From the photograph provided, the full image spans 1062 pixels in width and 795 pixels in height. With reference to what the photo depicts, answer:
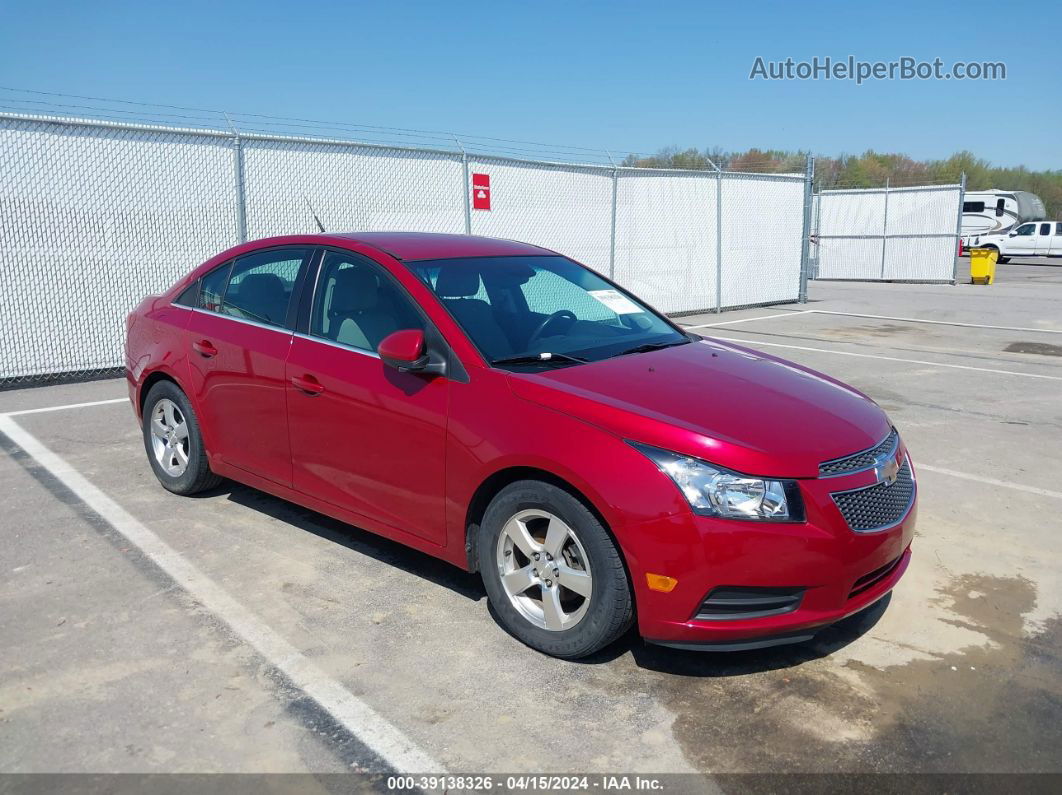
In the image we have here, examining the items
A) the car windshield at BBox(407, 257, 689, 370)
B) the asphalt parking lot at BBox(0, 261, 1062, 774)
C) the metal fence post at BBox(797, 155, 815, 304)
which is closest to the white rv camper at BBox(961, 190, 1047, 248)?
the metal fence post at BBox(797, 155, 815, 304)

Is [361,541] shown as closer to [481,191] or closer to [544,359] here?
[544,359]

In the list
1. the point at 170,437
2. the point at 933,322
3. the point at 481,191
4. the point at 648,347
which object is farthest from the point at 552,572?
the point at 933,322

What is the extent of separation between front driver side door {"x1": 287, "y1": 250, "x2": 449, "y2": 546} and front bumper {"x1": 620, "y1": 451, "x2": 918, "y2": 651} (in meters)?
1.04

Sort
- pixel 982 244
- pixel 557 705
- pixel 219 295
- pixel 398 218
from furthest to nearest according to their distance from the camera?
pixel 982 244
pixel 398 218
pixel 219 295
pixel 557 705

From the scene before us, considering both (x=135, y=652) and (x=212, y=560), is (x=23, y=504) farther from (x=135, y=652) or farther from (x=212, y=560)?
(x=135, y=652)

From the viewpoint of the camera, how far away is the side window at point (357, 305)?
13.6 ft

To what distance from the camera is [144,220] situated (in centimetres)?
972

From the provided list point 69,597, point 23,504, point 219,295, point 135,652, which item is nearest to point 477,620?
point 135,652

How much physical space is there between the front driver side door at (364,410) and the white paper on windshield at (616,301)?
1.18m

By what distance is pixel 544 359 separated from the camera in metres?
3.90

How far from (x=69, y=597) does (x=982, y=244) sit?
1565 inches

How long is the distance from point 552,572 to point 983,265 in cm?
2479

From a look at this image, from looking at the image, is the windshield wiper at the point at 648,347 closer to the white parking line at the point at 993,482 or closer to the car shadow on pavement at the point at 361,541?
the car shadow on pavement at the point at 361,541

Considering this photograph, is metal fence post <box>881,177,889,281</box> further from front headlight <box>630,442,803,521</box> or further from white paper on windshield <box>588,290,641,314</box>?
front headlight <box>630,442,803,521</box>
